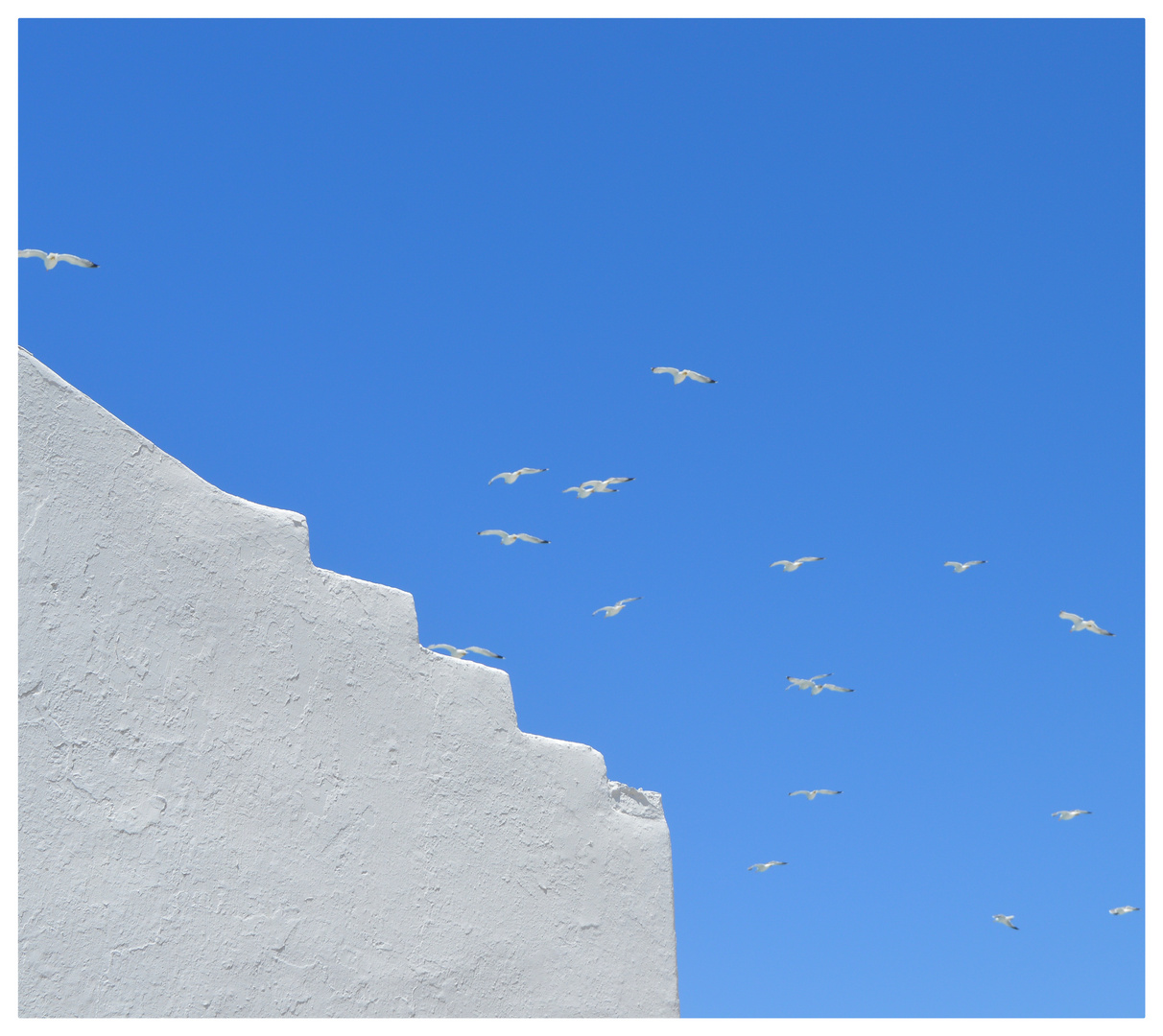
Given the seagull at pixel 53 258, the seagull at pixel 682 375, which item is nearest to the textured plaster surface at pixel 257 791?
the seagull at pixel 53 258

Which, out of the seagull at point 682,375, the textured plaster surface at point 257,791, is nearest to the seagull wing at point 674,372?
the seagull at point 682,375

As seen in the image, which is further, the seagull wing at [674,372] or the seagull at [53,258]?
the seagull wing at [674,372]

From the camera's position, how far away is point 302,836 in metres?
6.26

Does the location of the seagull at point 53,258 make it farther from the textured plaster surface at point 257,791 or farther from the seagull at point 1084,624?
the seagull at point 1084,624

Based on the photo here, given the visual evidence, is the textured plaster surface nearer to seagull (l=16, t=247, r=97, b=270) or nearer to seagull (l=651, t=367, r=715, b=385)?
seagull (l=16, t=247, r=97, b=270)

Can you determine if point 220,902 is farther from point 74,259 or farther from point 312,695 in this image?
point 74,259

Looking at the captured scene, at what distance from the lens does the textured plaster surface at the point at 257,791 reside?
5.55m

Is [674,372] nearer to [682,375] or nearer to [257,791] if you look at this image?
[682,375]

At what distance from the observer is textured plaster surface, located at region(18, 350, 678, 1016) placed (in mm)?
5547

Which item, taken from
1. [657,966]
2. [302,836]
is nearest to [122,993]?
[302,836]

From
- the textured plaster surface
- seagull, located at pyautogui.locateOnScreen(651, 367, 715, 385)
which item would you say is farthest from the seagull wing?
the textured plaster surface

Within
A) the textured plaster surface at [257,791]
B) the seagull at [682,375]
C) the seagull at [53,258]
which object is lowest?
the textured plaster surface at [257,791]

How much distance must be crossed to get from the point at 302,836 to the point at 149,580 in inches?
56.8

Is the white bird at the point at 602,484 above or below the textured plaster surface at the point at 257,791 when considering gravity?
above
